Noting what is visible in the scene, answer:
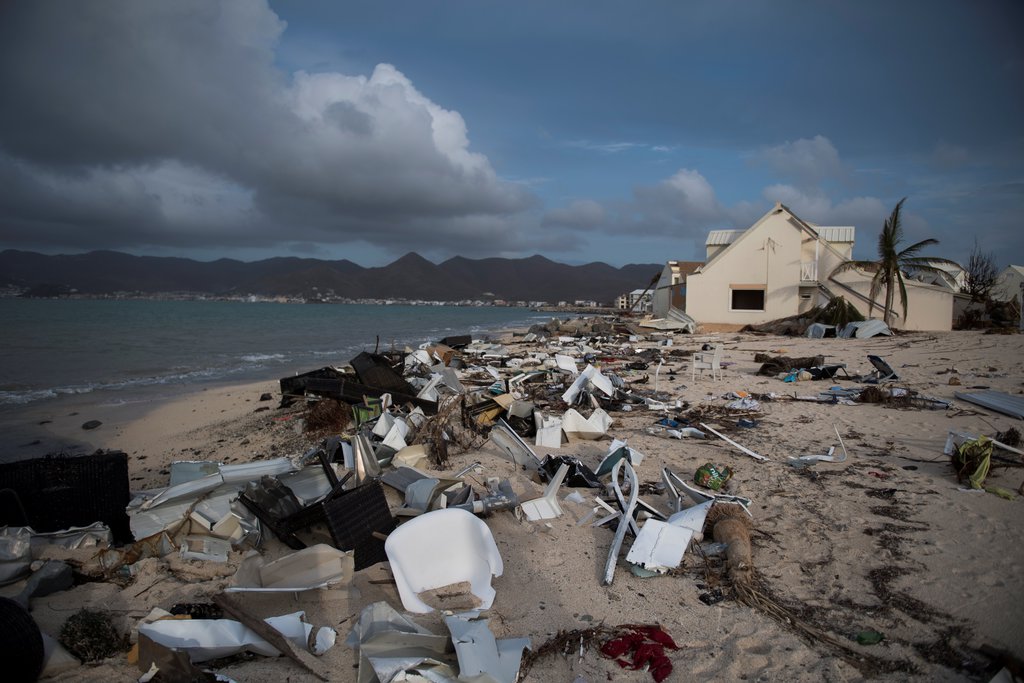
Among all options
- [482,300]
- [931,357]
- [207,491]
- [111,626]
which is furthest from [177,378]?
[482,300]

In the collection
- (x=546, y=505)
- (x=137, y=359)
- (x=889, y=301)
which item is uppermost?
(x=889, y=301)

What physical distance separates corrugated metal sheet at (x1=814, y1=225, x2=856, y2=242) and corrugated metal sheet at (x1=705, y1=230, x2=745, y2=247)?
15.3ft

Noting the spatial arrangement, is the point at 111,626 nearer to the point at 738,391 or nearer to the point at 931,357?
the point at 738,391

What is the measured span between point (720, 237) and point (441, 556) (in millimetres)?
34600

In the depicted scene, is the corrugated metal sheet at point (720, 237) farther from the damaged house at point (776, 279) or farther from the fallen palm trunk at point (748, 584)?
the fallen palm trunk at point (748, 584)

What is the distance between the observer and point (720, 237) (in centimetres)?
3366

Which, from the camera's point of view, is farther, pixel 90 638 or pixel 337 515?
pixel 337 515

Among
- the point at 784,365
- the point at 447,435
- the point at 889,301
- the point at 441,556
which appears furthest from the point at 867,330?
the point at 441,556

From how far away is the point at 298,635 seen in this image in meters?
2.76

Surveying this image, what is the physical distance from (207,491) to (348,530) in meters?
1.32

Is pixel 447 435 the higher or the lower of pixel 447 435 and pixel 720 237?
the lower

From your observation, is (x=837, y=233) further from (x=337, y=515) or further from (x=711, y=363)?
(x=337, y=515)

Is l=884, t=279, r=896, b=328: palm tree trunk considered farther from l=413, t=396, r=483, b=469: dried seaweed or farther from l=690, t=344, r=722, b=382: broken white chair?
l=413, t=396, r=483, b=469: dried seaweed

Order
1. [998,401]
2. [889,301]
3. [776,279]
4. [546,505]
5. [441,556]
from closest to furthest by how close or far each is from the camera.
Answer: [441,556], [546,505], [998,401], [889,301], [776,279]
